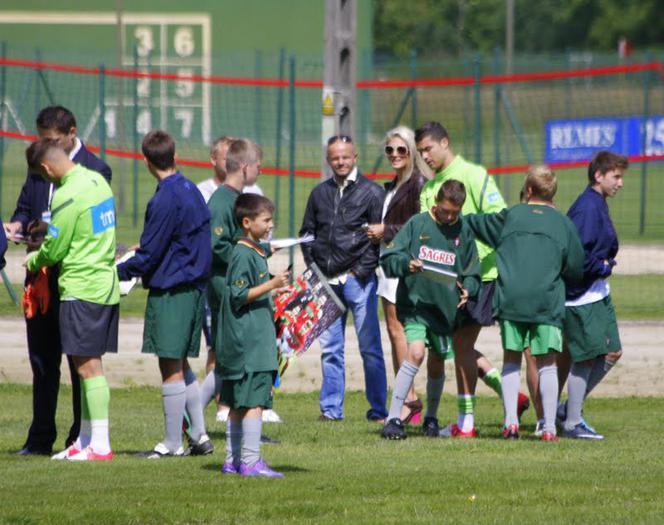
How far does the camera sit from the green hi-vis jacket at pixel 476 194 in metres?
9.49

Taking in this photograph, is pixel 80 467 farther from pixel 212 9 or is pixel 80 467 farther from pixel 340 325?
pixel 212 9

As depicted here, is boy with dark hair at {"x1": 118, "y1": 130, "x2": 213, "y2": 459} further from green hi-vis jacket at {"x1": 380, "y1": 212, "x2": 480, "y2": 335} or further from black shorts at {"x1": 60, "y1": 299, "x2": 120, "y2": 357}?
green hi-vis jacket at {"x1": 380, "y1": 212, "x2": 480, "y2": 335}

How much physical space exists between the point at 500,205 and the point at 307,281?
153cm

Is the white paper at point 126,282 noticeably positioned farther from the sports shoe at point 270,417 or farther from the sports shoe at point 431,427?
the sports shoe at point 431,427

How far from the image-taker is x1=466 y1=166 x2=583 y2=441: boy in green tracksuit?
9117 mm

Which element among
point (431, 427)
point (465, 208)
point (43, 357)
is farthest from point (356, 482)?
point (465, 208)

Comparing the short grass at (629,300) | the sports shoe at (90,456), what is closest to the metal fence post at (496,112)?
the short grass at (629,300)

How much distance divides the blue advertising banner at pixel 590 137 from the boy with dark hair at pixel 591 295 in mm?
13174

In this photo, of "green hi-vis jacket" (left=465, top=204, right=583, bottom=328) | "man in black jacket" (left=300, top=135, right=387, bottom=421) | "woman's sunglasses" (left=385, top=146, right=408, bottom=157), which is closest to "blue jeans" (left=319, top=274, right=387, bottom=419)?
"man in black jacket" (left=300, top=135, right=387, bottom=421)

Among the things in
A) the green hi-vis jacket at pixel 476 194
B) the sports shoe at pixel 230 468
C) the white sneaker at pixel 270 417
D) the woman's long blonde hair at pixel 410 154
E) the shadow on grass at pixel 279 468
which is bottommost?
the white sneaker at pixel 270 417

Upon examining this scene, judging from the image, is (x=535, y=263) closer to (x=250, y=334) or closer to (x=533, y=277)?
(x=533, y=277)

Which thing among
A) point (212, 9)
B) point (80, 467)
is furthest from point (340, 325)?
point (212, 9)

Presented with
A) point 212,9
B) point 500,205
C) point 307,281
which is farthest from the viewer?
point 212,9

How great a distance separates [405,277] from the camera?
9.23m
